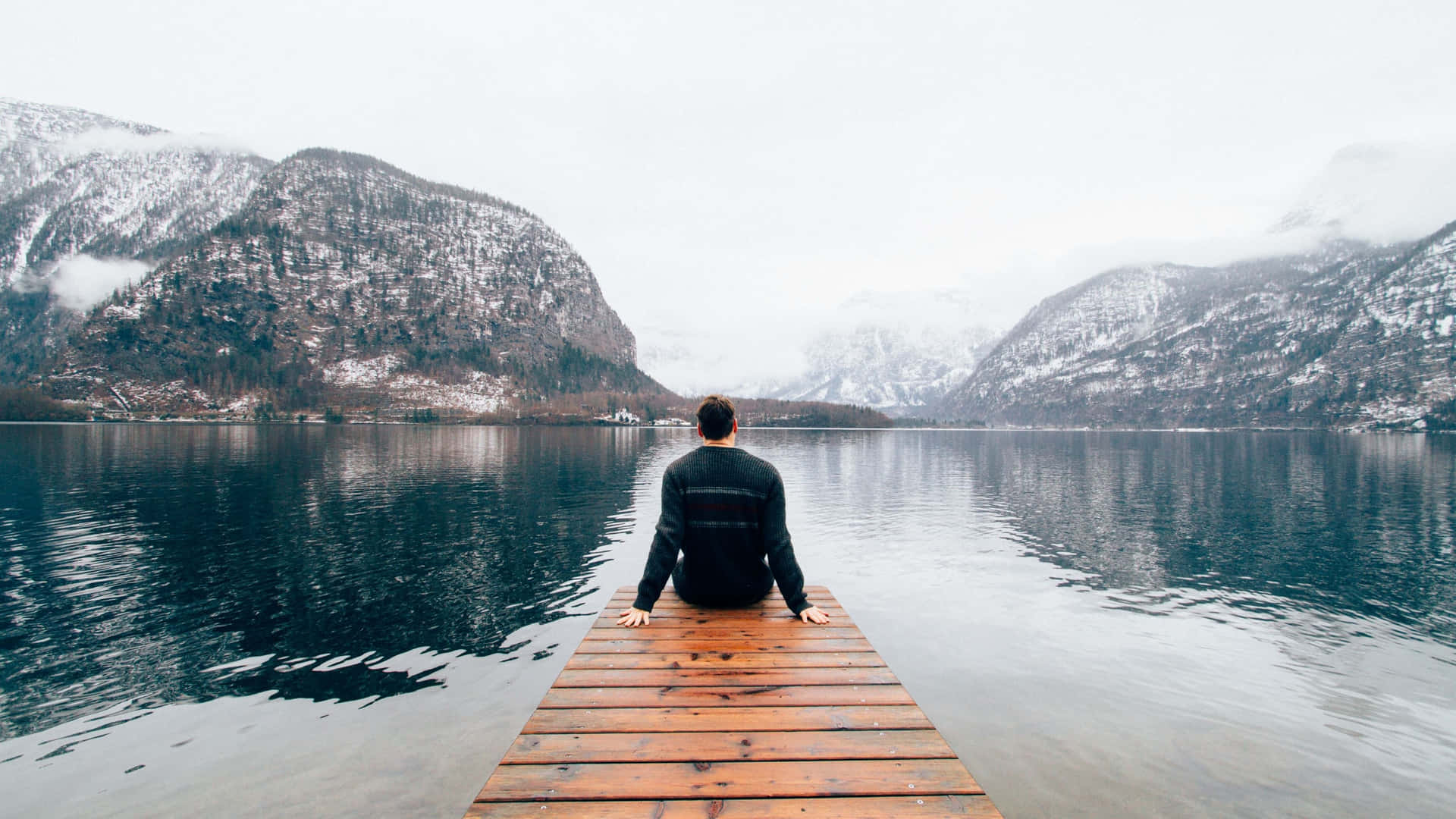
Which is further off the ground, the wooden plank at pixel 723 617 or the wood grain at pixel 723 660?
the wood grain at pixel 723 660

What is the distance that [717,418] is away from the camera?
32.6ft

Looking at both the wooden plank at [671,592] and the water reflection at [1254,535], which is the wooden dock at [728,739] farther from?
the water reflection at [1254,535]

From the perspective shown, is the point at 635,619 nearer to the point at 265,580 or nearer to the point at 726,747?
the point at 726,747

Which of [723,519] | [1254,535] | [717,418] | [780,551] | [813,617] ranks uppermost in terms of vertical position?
[717,418]

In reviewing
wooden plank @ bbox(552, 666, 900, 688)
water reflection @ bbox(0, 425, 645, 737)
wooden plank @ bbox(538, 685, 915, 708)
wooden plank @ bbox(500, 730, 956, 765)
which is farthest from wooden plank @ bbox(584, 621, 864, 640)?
water reflection @ bbox(0, 425, 645, 737)

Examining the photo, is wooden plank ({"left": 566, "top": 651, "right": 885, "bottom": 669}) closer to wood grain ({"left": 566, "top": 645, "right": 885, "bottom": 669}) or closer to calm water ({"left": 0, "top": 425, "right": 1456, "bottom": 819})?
wood grain ({"left": 566, "top": 645, "right": 885, "bottom": 669})

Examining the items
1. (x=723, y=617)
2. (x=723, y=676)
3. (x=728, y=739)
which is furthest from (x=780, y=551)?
(x=728, y=739)

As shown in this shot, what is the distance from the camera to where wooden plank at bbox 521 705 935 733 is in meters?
6.75

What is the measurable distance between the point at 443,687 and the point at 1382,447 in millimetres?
219757

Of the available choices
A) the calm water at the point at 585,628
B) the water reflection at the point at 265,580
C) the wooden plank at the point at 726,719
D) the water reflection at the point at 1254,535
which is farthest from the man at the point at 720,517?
the water reflection at the point at 1254,535

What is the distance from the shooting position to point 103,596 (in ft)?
81.6

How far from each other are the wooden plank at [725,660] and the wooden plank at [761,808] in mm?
3108

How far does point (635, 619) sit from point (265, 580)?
86.0ft

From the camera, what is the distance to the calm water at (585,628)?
13281 millimetres
